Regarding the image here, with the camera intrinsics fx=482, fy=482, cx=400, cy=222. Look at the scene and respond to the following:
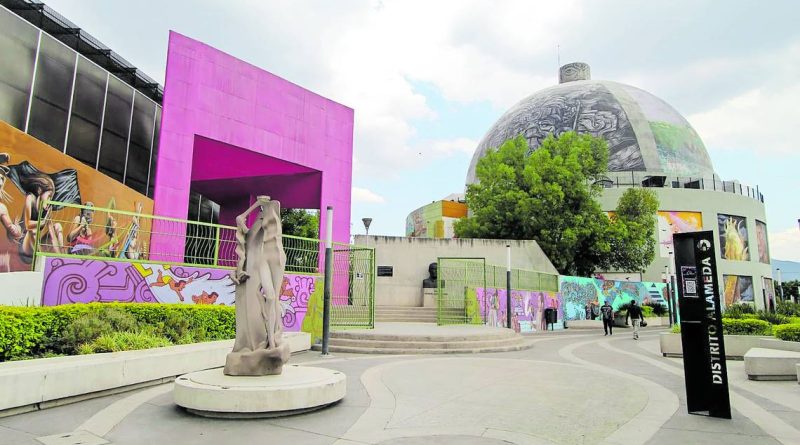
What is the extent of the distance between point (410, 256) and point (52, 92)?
1573 cm

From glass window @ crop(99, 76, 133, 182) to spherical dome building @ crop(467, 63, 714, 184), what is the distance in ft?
124

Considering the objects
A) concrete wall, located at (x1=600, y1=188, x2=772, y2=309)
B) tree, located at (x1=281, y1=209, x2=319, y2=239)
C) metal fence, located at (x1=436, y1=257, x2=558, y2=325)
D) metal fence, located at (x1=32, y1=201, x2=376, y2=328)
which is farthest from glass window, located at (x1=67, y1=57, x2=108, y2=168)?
concrete wall, located at (x1=600, y1=188, x2=772, y2=309)

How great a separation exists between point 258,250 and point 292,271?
710 centimetres

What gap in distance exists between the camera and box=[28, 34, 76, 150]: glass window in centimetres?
1360

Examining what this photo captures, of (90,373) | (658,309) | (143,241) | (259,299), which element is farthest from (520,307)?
(90,373)

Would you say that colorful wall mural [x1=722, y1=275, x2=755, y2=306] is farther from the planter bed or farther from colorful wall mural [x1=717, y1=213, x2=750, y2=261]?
the planter bed

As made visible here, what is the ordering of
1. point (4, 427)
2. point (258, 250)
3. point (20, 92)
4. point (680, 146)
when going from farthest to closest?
point (680, 146)
point (20, 92)
point (258, 250)
point (4, 427)

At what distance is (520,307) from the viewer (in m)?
22.9

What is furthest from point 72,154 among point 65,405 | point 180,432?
point 180,432

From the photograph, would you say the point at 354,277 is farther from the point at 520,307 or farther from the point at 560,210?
the point at 560,210

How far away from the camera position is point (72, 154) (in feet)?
49.4

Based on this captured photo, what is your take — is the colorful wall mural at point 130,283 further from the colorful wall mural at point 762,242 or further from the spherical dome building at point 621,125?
the colorful wall mural at point 762,242

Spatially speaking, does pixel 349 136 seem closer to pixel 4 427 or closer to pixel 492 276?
pixel 492 276

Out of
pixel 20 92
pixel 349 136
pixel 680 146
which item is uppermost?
pixel 680 146
